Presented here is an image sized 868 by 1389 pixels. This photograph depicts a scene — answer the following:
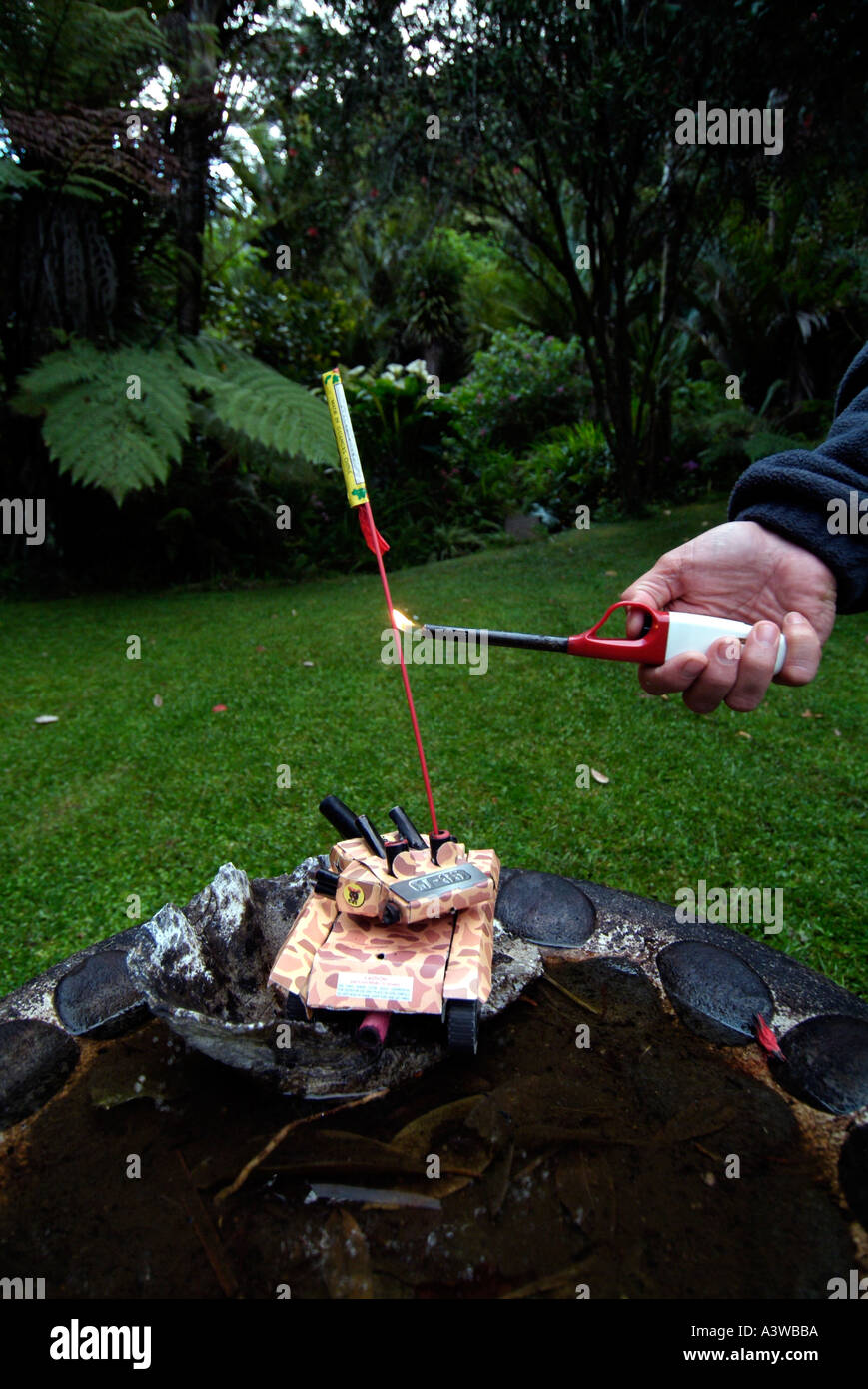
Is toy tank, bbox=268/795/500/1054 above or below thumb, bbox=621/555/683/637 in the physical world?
below

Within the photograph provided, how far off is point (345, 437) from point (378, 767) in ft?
6.63

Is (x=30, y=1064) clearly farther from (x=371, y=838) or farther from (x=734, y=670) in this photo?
(x=734, y=670)

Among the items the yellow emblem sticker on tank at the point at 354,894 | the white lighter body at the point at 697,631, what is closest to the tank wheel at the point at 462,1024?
the yellow emblem sticker on tank at the point at 354,894

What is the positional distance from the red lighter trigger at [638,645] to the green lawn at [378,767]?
119 centimetres

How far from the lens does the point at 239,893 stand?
52.6 inches

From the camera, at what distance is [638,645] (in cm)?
125

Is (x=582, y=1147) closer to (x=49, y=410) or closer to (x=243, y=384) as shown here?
(x=49, y=410)

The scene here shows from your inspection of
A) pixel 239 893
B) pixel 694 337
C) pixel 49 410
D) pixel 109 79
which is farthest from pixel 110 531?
pixel 694 337

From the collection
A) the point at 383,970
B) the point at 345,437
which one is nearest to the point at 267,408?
the point at 345,437

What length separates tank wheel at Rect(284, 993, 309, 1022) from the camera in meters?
1.12

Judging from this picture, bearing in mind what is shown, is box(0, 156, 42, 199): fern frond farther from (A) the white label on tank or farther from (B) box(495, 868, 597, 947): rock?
(A) the white label on tank

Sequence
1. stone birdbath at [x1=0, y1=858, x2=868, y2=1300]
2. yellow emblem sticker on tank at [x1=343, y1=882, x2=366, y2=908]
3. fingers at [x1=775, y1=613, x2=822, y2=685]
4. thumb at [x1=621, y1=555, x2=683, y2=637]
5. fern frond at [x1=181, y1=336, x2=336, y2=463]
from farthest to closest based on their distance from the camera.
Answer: fern frond at [x1=181, y1=336, x2=336, y2=463]
thumb at [x1=621, y1=555, x2=683, y2=637]
fingers at [x1=775, y1=613, x2=822, y2=685]
yellow emblem sticker on tank at [x1=343, y1=882, x2=366, y2=908]
stone birdbath at [x1=0, y1=858, x2=868, y2=1300]

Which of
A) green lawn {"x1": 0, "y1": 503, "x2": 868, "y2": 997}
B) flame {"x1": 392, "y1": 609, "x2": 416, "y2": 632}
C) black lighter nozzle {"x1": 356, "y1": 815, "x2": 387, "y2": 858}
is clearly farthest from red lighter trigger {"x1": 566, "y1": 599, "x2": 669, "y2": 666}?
green lawn {"x1": 0, "y1": 503, "x2": 868, "y2": 997}

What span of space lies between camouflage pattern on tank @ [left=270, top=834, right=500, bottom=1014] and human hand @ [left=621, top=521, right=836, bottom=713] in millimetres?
485
